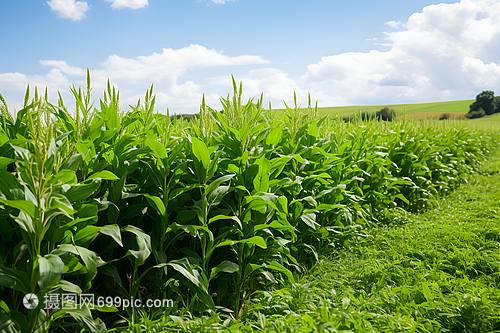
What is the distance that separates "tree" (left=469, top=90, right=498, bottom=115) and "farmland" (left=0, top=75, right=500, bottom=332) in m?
56.3

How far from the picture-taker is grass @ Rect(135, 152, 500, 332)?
196 centimetres

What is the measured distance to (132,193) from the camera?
2090 mm

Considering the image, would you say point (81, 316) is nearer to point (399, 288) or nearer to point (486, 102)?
point (399, 288)

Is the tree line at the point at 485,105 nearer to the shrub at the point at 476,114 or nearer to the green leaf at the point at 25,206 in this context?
the shrub at the point at 476,114

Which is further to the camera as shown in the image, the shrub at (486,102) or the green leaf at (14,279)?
the shrub at (486,102)

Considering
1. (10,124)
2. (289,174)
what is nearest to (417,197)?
(289,174)

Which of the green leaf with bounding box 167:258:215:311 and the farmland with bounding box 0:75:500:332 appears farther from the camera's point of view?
the green leaf with bounding box 167:258:215:311

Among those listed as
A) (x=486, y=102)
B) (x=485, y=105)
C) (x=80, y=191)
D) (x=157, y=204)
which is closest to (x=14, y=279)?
(x=80, y=191)

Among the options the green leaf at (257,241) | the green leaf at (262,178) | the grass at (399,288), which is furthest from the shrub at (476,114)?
the green leaf at (257,241)

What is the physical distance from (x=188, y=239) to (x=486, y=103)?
59423 mm

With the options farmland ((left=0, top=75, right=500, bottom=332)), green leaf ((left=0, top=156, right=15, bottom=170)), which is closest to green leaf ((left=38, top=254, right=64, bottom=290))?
farmland ((left=0, top=75, right=500, bottom=332))

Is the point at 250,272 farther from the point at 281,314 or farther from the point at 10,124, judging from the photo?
the point at 10,124

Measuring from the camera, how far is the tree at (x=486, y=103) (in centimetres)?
4703

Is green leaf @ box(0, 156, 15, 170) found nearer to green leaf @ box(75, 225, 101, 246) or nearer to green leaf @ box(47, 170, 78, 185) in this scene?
green leaf @ box(47, 170, 78, 185)
